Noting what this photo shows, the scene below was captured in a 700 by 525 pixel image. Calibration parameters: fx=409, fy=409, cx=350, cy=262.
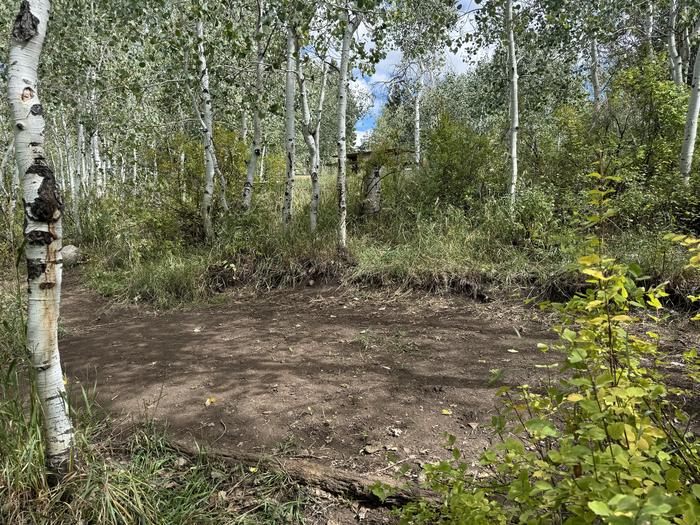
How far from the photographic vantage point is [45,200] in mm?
1698

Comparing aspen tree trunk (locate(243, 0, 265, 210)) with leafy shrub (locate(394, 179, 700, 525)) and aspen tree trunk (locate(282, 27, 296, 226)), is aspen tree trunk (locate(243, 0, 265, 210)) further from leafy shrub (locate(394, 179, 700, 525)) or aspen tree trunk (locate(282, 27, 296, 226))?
leafy shrub (locate(394, 179, 700, 525))

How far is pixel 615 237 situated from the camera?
219 inches

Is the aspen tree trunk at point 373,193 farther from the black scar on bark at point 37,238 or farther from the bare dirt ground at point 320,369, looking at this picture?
the black scar on bark at point 37,238

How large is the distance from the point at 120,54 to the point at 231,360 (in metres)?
9.43

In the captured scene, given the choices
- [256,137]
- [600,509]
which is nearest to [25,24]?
[600,509]

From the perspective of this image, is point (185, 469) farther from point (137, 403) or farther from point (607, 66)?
point (607, 66)

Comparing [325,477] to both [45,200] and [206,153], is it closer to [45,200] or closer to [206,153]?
[45,200]

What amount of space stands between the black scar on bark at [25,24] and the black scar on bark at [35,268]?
0.90 m

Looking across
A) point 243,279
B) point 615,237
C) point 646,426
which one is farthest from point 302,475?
point 615,237

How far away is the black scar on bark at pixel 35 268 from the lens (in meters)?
1.71

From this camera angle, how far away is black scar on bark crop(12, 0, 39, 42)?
1643 mm

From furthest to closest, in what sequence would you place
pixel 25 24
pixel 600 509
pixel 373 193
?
pixel 373 193
pixel 25 24
pixel 600 509

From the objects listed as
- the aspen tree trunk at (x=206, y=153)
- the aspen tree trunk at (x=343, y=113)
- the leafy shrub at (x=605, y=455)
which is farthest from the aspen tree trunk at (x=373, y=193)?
the leafy shrub at (x=605, y=455)

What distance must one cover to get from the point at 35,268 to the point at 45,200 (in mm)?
290
